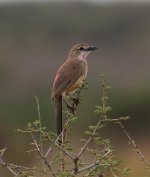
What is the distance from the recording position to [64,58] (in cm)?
2669

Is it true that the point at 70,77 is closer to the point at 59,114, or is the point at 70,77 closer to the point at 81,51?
the point at 59,114

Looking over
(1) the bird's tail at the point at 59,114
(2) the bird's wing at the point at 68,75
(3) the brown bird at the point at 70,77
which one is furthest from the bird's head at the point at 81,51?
(1) the bird's tail at the point at 59,114

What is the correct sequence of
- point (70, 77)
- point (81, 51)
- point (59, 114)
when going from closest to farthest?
point (59, 114) → point (70, 77) → point (81, 51)

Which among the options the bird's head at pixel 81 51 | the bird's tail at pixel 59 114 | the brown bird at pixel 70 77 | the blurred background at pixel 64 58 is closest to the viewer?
the bird's tail at pixel 59 114

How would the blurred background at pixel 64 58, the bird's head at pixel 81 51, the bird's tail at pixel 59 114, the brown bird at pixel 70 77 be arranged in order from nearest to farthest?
the bird's tail at pixel 59 114
the brown bird at pixel 70 77
the bird's head at pixel 81 51
the blurred background at pixel 64 58

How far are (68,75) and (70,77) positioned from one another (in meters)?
0.03

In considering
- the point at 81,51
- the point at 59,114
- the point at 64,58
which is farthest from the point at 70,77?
the point at 64,58

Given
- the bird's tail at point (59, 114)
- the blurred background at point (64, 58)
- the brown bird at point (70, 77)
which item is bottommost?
the blurred background at point (64, 58)

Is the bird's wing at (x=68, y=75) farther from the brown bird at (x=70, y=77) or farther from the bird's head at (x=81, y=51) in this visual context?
the bird's head at (x=81, y=51)

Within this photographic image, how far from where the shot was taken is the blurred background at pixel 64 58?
51.4 ft

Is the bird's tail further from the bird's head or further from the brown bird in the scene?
the bird's head

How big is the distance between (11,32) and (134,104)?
60.7 feet

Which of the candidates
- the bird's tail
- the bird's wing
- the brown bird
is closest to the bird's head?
the brown bird

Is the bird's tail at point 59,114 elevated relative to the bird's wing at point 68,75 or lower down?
lower down
